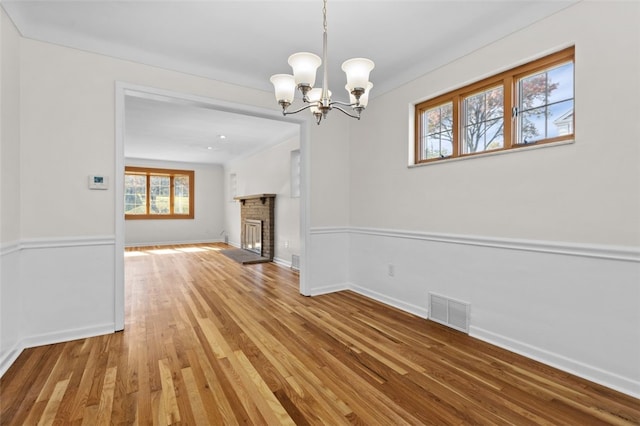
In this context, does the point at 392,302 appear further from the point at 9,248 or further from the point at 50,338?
the point at 9,248

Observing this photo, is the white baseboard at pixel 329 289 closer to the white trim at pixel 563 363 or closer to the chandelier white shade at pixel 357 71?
the white trim at pixel 563 363

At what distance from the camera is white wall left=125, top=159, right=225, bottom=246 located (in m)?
8.77

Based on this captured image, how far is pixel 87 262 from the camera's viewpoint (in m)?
2.70

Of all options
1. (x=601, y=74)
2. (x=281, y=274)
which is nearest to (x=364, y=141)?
(x=601, y=74)

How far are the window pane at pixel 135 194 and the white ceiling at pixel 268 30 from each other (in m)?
7.05

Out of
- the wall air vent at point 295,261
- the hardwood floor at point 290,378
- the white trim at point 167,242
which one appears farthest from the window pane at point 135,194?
the hardwood floor at point 290,378

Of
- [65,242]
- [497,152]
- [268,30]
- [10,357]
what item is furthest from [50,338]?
[497,152]

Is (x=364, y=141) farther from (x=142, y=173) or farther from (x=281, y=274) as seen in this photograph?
(x=142, y=173)

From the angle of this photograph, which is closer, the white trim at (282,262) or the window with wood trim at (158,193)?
the white trim at (282,262)

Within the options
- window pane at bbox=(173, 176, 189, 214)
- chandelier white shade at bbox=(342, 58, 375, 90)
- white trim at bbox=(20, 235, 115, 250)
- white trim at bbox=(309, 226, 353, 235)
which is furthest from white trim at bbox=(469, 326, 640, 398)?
window pane at bbox=(173, 176, 189, 214)

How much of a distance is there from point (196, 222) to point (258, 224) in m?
3.54

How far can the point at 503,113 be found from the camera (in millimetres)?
2557

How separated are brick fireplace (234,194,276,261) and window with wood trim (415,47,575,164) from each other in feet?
13.0

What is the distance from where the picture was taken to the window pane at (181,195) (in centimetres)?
935
